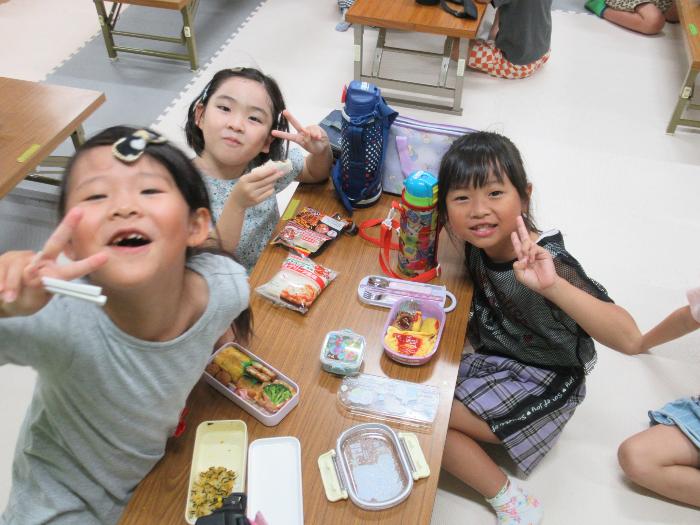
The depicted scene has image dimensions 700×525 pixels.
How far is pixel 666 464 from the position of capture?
5.93 ft

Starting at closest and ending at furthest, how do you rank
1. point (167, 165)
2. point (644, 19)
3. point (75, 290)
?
point (75, 290)
point (167, 165)
point (644, 19)

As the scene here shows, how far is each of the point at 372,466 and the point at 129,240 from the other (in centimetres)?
69

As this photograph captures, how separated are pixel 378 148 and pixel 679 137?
96.0 inches

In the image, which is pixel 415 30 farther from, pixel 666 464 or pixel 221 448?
pixel 221 448

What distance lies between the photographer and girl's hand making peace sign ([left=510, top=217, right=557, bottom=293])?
57.7 inches

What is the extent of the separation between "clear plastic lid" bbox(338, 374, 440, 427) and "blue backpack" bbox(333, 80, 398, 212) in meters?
0.66

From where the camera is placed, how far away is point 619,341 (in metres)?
1.54

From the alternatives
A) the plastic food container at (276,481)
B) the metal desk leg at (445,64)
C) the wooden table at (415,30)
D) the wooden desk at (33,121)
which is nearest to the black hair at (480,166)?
the plastic food container at (276,481)

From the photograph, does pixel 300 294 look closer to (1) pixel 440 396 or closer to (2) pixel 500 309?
(1) pixel 440 396

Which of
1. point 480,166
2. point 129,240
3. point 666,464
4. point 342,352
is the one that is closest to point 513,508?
point 666,464

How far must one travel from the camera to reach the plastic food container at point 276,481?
117 centimetres

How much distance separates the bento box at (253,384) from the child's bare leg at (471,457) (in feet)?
2.06

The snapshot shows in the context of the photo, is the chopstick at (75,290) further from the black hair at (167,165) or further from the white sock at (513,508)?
the white sock at (513,508)

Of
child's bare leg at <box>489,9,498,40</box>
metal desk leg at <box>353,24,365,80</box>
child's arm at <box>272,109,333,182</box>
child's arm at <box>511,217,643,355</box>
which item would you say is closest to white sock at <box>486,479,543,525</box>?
child's arm at <box>511,217,643,355</box>
